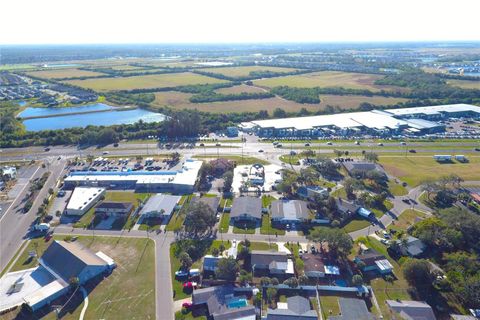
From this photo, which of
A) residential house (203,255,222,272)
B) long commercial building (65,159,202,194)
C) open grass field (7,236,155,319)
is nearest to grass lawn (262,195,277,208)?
long commercial building (65,159,202,194)

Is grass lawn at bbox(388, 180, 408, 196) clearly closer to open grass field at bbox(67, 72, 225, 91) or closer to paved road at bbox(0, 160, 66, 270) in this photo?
paved road at bbox(0, 160, 66, 270)

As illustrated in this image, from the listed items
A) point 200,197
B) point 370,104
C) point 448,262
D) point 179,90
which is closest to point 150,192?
point 200,197

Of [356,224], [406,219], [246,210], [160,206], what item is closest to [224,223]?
[246,210]

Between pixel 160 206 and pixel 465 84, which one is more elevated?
pixel 160 206

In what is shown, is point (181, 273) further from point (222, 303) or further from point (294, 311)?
point (294, 311)

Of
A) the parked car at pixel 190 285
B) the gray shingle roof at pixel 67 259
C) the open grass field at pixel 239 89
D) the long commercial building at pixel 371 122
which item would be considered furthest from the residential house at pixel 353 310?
the open grass field at pixel 239 89

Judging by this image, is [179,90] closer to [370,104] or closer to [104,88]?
[104,88]

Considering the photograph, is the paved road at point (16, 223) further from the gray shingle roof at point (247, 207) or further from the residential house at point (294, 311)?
the residential house at point (294, 311)
